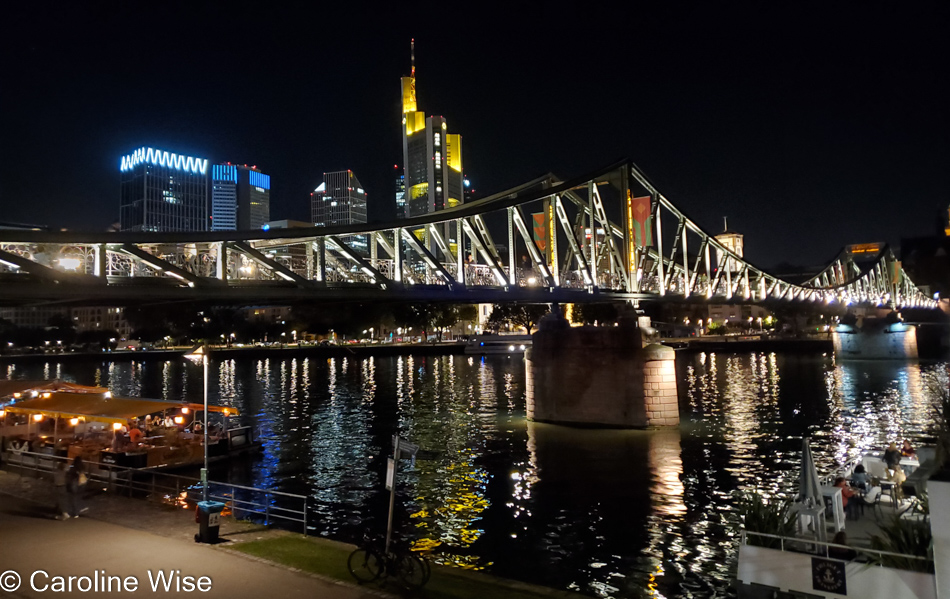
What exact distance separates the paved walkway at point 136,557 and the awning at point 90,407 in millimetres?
13188

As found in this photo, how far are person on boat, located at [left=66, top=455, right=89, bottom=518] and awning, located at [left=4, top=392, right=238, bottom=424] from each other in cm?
1368

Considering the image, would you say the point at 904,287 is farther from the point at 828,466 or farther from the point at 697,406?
the point at 828,466

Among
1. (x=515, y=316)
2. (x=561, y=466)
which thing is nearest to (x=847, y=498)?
(x=561, y=466)

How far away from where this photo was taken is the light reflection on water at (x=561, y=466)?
1972 cm

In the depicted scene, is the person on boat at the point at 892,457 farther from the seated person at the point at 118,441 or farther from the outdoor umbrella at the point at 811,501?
the seated person at the point at 118,441

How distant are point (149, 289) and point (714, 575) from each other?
28414 millimetres

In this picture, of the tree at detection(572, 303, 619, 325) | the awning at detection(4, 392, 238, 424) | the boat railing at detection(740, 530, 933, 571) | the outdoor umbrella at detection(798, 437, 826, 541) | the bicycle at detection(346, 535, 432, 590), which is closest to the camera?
the boat railing at detection(740, 530, 933, 571)

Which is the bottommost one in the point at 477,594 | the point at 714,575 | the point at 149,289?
the point at 714,575

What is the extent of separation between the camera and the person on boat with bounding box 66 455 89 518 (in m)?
16.5

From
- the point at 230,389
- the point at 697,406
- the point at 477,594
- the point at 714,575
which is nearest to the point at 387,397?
the point at 230,389

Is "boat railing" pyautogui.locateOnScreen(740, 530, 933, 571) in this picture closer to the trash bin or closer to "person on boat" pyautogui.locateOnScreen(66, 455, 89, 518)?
the trash bin

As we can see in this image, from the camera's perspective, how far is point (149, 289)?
33750mm

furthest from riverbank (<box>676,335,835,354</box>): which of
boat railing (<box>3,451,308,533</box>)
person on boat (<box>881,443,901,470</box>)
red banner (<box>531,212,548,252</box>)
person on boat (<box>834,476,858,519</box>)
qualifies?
person on boat (<box>834,476,858,519</box>)

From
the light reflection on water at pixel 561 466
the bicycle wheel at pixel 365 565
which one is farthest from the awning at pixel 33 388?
the bicycle wheel at pixel 365 565
